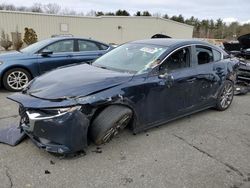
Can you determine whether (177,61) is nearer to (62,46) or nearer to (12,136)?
(12,136)

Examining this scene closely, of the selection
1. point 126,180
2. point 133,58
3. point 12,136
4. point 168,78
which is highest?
point 133,58

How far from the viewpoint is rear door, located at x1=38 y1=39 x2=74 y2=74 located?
23.4 ft

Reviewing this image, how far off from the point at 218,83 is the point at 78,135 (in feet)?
10.4

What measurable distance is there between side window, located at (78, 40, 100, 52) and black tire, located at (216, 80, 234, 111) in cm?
406

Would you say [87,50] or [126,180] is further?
[87,50]

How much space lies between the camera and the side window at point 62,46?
7.40 metres

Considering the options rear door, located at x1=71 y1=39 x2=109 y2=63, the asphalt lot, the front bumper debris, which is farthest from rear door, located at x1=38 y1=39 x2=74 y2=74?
the front bumper debris

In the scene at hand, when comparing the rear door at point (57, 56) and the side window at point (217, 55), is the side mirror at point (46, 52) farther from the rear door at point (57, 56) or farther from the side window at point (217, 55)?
the side window at point (217, 55)

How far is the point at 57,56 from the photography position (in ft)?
24.1

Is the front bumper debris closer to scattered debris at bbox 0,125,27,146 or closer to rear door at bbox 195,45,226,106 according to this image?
rear door at bbox 195,45,226,106

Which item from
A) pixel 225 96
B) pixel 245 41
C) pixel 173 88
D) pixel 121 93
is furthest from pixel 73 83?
pixel 245 41

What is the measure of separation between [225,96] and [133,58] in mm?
2371

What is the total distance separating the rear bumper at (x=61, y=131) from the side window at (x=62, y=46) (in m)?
4.31

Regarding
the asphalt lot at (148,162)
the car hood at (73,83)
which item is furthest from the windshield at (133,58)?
the asphalt lot at (148,162)
